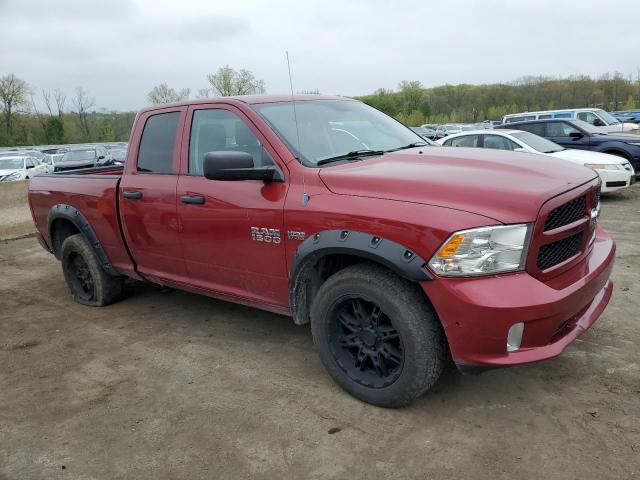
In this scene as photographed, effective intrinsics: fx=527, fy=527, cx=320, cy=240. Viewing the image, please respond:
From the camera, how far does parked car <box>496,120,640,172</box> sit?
11703mm

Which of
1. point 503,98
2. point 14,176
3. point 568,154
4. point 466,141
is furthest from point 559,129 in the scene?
point 503,98

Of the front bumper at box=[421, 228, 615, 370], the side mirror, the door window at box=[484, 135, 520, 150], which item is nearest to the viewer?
the front bumper at box=[421, 228, 615, 370]

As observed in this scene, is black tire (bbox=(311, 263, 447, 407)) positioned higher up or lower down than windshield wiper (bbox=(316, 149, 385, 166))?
lower down

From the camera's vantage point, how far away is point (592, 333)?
157 inches

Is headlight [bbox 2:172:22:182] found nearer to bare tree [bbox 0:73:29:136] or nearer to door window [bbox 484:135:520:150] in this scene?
door window [bbox 484:135:520:150]

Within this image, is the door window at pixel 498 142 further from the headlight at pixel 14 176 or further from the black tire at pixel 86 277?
the headlight at pixel 14 176

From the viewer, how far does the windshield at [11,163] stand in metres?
19.6

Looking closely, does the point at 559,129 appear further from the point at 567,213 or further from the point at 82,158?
the point at 82,158

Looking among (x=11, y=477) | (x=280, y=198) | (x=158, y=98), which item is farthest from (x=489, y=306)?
(x=158, y=98)

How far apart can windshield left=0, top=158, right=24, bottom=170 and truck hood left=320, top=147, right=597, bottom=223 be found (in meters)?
20.1

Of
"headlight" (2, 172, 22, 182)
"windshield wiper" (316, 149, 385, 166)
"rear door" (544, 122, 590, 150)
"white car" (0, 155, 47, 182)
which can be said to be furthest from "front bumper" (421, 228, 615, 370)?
"headlight" (2, 172, 22, 182)

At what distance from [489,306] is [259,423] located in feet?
4.85

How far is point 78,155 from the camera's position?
21484 mm

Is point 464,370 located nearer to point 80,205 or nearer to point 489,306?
point 489,306
